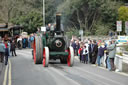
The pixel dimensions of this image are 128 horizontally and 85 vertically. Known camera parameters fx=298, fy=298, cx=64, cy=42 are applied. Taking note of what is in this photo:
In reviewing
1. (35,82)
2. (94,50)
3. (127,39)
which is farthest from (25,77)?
(127,39)

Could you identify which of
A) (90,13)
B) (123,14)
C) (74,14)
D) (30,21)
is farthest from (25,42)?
(123,14)

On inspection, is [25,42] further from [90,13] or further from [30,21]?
[90,13]

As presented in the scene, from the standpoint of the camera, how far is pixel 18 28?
36469 mm

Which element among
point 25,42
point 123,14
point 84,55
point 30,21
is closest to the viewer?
point 84,55

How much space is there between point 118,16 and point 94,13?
16.1 ft

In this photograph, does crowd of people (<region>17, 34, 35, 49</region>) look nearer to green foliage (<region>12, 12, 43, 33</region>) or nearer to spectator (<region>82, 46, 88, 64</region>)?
spectator (<region>82, 46, 88, 64</region>)

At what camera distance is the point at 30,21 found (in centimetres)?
4944

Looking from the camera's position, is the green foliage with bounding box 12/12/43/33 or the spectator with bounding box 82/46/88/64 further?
the green foliage with bounding box 12/12/43/33

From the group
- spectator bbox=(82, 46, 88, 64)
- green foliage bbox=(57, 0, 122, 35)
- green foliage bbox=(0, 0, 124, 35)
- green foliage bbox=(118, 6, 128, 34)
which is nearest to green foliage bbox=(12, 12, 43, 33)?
green foliage bbox=(0, 0, 124, 35)

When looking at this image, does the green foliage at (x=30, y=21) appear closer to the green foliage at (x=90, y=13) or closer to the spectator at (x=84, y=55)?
the green foliage at (x=90, y=13)

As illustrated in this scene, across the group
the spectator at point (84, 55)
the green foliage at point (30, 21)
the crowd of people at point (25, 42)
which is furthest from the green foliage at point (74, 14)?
the spectator at point (84, 55)

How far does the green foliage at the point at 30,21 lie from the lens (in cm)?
4956

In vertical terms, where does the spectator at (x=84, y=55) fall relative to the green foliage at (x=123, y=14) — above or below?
below

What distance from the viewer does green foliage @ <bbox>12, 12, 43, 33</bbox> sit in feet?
163
